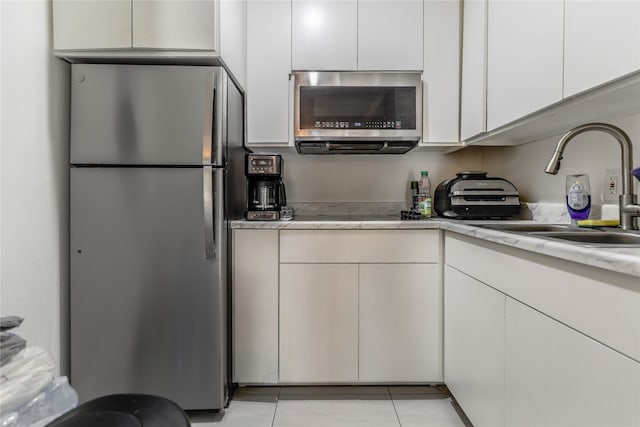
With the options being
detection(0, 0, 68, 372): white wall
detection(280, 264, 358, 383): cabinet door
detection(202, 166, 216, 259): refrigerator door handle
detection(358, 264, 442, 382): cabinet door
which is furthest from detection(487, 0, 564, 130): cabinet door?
detection(0, 0, 68, 372): white wall

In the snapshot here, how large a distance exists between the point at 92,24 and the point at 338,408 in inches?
82.8

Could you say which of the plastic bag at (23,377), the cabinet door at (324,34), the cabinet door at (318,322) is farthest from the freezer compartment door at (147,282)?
the cabinet door at (324,34)

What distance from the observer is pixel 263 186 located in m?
2.00

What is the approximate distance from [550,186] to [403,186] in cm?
86

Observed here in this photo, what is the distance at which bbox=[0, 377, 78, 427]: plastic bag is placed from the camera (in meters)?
0.81

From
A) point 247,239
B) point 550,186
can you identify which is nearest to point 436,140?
point 550,186

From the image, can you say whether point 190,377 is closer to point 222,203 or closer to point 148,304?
point 148,304

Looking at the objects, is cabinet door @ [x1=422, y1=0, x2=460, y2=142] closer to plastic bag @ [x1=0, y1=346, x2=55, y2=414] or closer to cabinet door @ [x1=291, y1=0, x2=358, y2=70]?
cabinet door @ [x1=291, y1=0, x2=358, y2=70]

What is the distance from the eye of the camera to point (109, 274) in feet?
5.47

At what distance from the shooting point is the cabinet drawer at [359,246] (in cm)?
190

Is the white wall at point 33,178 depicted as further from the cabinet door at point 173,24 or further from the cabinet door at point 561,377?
the cabinet door at point 561,377

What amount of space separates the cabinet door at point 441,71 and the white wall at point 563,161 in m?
0.43

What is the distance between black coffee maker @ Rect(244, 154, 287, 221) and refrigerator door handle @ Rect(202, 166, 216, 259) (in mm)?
317

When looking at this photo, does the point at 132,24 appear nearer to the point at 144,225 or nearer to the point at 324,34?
the point at 144,225
